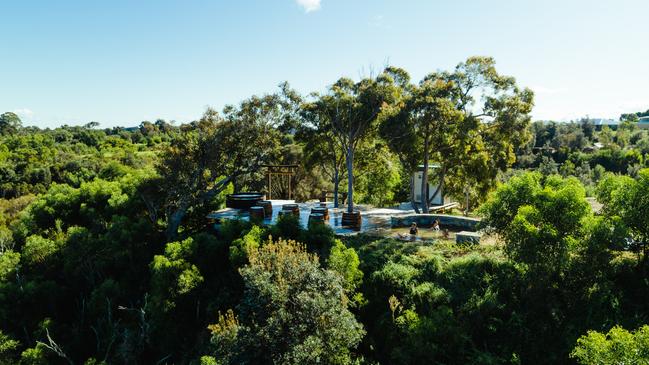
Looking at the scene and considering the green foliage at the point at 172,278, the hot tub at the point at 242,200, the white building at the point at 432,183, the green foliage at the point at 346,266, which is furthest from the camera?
the white building at the point at 432,183

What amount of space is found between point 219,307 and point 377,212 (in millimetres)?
9554

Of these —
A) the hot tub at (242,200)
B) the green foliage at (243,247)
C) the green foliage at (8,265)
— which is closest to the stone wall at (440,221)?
the green foliage at (243,247)

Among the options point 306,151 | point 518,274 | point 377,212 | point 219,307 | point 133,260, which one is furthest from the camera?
point 306,151

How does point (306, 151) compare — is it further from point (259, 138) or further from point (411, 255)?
point (411, 255)

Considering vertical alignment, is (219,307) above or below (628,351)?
below

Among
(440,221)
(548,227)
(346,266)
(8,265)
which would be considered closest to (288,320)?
(346,266)

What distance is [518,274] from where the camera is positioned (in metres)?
9.96

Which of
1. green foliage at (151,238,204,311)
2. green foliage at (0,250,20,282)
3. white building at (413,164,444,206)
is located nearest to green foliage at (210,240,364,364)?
green foliage at (151,238,204,311)

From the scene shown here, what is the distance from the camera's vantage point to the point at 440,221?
15.9 m

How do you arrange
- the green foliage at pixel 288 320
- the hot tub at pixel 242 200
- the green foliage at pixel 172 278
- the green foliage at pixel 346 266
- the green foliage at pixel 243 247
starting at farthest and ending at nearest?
the hot tub at pixel 242 200 → the green foliage at pixel 172 278 → the green foliage at pixel 243 247 → the green foliage at pixel 346 266 → the green foliage at pixel 288 320

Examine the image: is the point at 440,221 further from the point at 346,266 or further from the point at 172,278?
the point at 172,278

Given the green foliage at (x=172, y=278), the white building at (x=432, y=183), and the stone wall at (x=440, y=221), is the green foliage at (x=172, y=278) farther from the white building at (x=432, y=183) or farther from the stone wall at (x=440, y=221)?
the white building at (x=432, y=183)

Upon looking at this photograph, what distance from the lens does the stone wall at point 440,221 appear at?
1518 centimetres

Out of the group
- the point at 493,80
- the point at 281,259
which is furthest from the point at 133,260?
the point at 493,80
